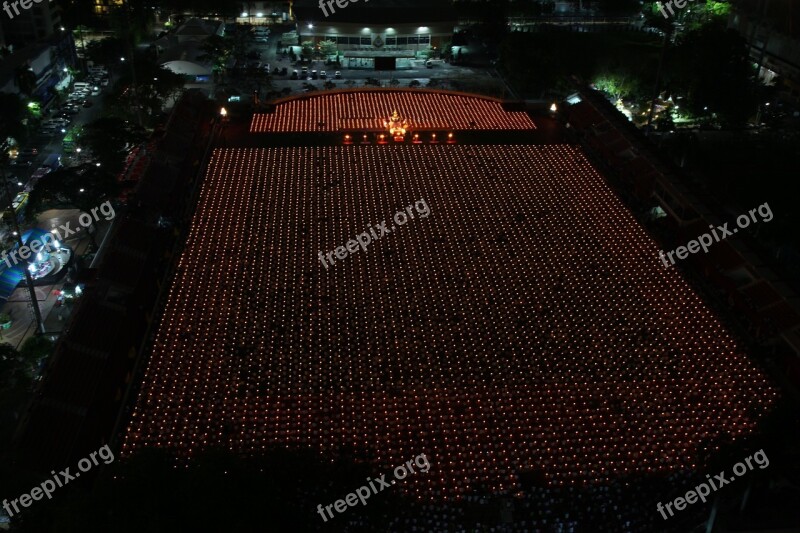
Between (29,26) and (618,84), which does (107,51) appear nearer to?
(29,26)

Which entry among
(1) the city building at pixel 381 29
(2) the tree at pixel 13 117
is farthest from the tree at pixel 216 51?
(2) the tree at pixel 13 117

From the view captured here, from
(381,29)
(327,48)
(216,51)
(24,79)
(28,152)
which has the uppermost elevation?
(24,79)

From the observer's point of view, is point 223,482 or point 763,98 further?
point 763,98

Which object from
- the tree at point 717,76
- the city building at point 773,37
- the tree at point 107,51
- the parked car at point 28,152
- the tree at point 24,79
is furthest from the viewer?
the tree at point 107,51

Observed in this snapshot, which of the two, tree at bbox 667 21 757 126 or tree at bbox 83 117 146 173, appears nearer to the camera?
tree at bbox 83 117 146 173

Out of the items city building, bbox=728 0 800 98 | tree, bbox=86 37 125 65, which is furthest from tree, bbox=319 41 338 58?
city building, bbox=728 0 800 98

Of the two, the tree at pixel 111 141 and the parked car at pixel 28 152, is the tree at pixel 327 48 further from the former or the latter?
the tree at pixel 111 141

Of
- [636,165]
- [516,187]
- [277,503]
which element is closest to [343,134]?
[516,187]

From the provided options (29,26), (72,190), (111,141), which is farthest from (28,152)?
(29,26)

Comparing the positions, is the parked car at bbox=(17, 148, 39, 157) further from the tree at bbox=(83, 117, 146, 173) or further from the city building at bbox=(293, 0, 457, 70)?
the city building at bbox=(293, 0, 457, 70)

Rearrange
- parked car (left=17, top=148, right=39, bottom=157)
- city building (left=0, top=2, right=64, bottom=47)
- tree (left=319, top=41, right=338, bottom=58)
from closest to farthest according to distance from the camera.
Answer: parked car (left=17, top=148, right=39, bottom=157) < city building (left=0, top=2, right=64, bottom=47) < tree (left=319, top=41, right=338, bottom=58)

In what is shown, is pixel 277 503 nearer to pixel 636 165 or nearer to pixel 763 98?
pixel 636 165
